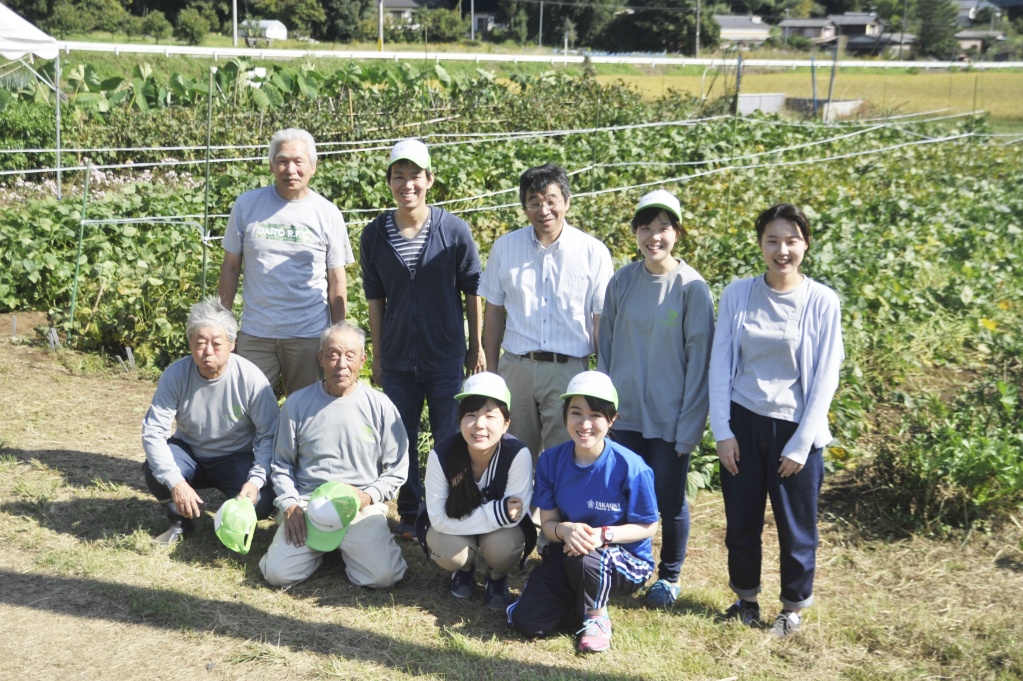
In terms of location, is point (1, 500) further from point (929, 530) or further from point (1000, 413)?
point (1000, 413)

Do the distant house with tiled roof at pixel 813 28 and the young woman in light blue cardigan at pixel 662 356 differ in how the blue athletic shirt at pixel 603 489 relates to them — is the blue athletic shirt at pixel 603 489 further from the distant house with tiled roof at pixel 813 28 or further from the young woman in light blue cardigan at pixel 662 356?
the distant house with tiled roof at pixel 813 28

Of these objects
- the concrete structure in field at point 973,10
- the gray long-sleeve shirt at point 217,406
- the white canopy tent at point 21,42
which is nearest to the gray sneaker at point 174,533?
the gray long-sleeve shirt at point 217,406

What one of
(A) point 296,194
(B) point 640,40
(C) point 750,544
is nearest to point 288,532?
(A) point 296,194

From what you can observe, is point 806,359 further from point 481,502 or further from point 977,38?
point 977,38

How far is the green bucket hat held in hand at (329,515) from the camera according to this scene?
3.67 metres

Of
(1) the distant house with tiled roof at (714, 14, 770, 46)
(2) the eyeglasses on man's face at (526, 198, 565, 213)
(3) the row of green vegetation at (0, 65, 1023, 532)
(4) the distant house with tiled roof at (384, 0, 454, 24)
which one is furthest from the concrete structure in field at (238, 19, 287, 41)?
(2) the eyeglasses on man's face at (526, 198, 565, 213)

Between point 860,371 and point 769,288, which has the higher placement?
point 769,288

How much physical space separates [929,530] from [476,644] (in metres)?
2.13

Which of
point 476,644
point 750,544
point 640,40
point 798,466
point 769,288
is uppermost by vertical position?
point 640,40

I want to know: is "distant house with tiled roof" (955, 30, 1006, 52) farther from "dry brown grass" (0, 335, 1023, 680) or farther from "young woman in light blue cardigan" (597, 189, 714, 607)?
"young woman in light blue cardigan" (597, 189, 714, 607)

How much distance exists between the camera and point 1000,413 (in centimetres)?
493

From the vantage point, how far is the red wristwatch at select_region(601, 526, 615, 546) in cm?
336

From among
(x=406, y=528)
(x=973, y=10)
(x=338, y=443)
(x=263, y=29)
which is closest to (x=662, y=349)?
(x=338, y=443)

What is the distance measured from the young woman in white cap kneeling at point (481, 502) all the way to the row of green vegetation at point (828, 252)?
4.37 feet
